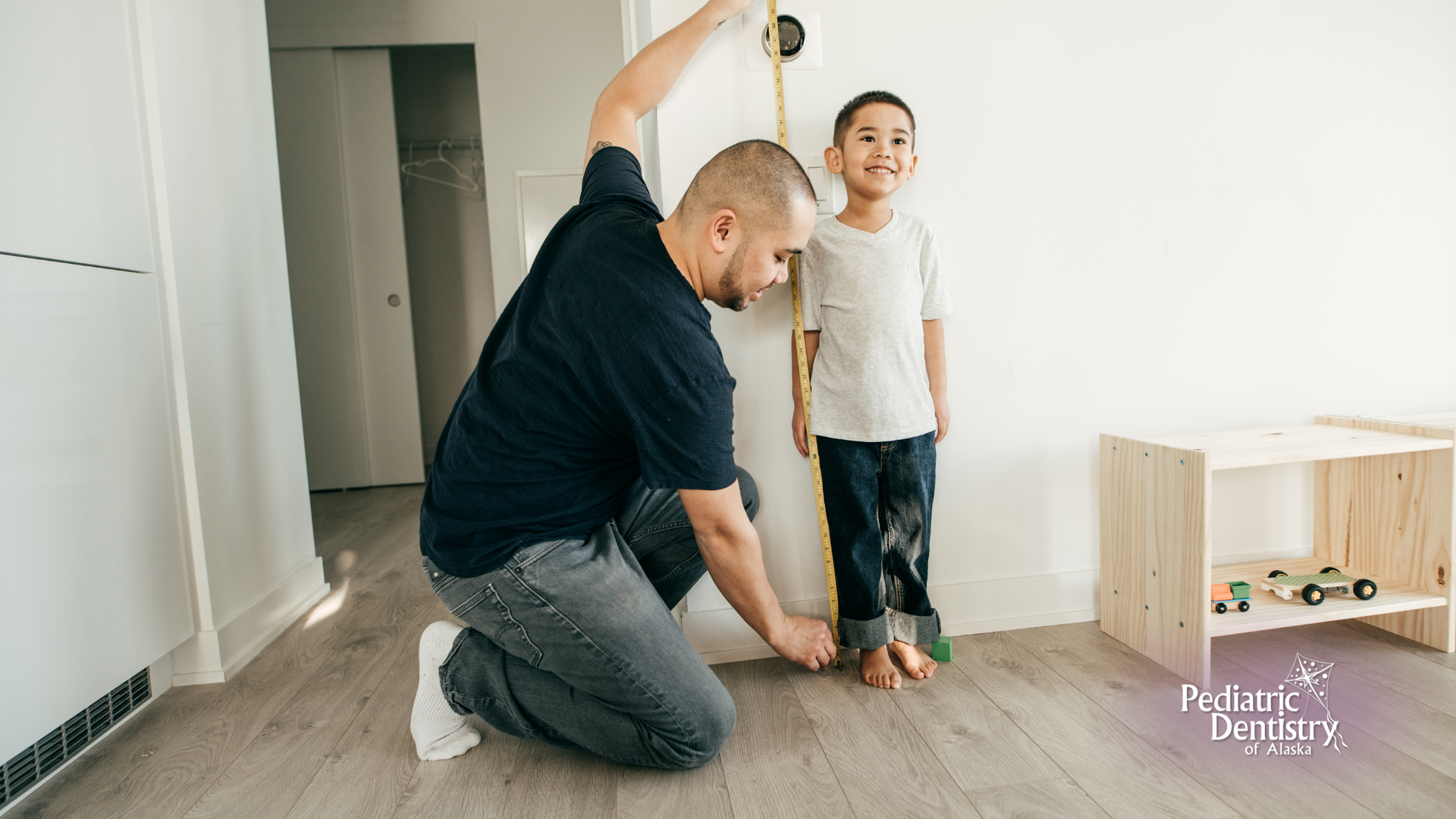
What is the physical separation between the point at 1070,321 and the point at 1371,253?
2.73 feet

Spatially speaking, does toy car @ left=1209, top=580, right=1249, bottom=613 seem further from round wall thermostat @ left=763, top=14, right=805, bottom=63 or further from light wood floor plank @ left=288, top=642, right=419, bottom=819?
light wood floor plank @ left=288, top=642, right=419, bottom=819

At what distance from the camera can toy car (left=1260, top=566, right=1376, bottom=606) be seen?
1554mm

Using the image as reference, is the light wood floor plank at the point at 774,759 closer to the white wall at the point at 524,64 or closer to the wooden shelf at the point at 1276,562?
the wooden shelf at the point at 1276,562

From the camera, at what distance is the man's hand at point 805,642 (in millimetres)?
1263

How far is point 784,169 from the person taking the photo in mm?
1135

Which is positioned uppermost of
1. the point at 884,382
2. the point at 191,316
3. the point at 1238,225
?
the point at 1238,225

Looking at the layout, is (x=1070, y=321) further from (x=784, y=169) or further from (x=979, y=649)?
(x=784, y=169)

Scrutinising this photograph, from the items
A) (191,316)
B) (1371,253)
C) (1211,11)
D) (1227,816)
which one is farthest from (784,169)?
(1371,253)

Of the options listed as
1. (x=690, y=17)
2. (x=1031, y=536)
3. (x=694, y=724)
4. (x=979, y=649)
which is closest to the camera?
(x=694, y=724)

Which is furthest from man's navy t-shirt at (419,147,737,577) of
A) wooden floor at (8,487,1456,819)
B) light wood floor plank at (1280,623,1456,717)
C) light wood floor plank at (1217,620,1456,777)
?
light wood floor plank at (1280,623,1456,717)

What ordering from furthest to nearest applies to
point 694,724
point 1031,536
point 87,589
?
point 1031,536
point 87,589
point 694,724

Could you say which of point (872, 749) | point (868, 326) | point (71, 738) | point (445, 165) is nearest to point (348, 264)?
point (445, 165)

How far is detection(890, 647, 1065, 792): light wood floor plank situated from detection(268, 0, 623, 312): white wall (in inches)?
127

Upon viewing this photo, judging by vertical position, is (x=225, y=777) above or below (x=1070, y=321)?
below
